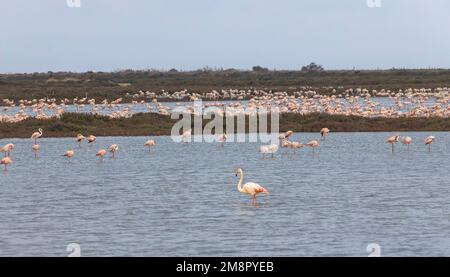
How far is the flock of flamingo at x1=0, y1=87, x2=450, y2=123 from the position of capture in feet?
132

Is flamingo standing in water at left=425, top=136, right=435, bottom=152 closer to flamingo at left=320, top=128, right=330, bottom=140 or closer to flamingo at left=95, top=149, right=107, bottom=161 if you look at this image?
flamingo at left=320, top=128, right=330, bottom=140

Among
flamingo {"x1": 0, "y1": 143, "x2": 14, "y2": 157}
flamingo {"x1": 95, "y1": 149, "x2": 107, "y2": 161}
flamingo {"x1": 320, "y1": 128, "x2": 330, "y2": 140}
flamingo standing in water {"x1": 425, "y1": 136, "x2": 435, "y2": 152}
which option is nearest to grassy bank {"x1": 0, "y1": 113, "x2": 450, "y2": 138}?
flamingo {"x1": 320, "y1": 128, "x2": 330, "y2": 140}

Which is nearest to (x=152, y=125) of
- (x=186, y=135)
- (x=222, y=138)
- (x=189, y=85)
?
(x=186, y=135)

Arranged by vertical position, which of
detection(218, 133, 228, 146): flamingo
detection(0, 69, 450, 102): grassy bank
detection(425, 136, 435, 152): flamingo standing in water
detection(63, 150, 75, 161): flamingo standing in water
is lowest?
detection(0, 69, 450, 102): grassy bank

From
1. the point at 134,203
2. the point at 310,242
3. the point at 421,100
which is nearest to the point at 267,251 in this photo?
the point at 310,242

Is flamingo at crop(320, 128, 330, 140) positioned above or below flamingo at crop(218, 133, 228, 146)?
above

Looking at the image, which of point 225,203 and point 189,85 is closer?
point 225,203

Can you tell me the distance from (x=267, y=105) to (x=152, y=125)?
851 cm

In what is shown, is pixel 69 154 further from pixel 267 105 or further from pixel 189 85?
pixel 189 85

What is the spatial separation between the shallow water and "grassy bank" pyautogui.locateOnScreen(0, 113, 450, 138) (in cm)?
544

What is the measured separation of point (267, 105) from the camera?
4541cm

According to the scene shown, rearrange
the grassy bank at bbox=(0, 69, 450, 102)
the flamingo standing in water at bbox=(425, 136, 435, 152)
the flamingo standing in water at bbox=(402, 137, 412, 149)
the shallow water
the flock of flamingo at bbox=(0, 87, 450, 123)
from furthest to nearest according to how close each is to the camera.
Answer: the grassy bank at bbox=(0, 69, 450, 102) → the flock of flamingo at bbox=(0, 87, 450, 123) → the flamingo standing in water at bbox=(402, 137, 412, 149) → the flamingo standing in water at bbox=(425, 136, 435, 152) → the shallow water

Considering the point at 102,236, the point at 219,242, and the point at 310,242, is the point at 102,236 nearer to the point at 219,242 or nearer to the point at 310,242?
the point at 219,242
